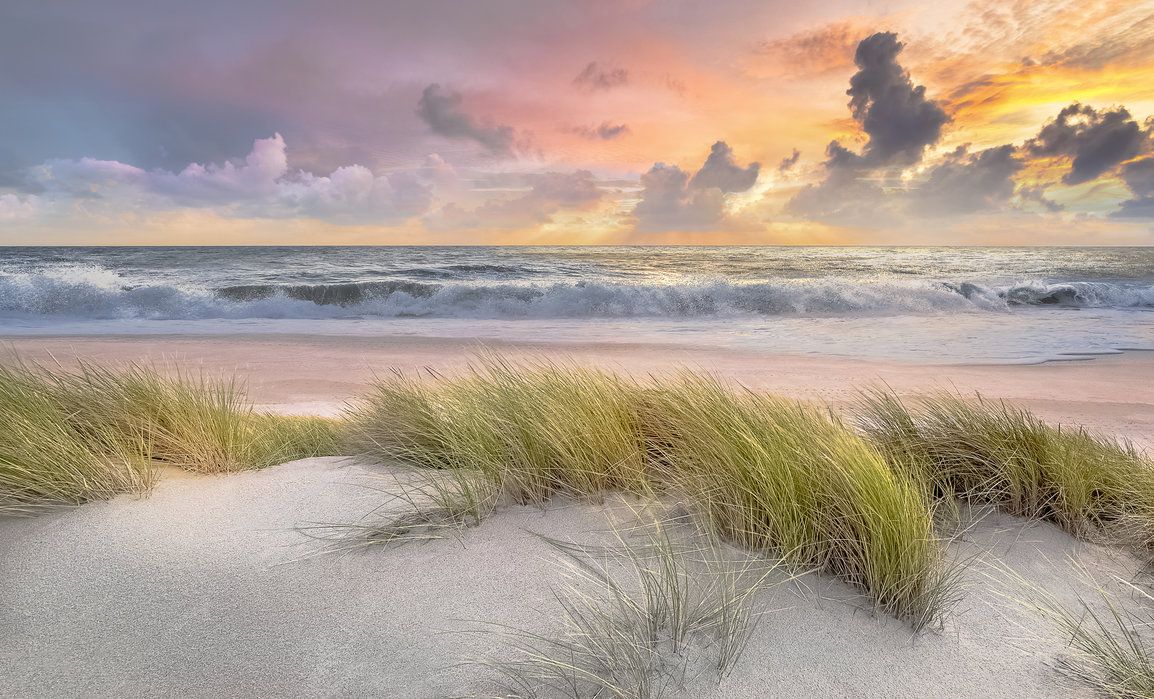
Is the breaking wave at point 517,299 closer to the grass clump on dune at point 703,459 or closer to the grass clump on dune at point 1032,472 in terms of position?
the grass clump on dune at point 703,459

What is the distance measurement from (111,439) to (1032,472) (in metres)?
4.45

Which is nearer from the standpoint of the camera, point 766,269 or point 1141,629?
point 1141,629

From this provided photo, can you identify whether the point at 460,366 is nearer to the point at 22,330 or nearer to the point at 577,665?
the point at 577,665

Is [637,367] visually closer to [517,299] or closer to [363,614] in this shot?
[363,614]

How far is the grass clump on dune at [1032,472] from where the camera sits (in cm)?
271

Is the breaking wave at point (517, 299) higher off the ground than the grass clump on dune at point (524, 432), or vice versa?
the grass clump on dune at point (524, 432)

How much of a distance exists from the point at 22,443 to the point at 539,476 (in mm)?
2368

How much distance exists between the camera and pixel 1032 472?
2.81 metres

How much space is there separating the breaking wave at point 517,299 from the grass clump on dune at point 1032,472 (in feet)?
51.9

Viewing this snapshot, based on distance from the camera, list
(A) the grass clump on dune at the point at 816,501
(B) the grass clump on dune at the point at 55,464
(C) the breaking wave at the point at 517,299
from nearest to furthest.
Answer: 1. (A) the grass clump on dune at the point at 816,501
2. (B) the grass clump on dune at the point at 55,464
3. (C) the breaking wave at the point at 517,299

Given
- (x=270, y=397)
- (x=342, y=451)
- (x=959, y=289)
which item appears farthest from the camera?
(x=959, y=289)

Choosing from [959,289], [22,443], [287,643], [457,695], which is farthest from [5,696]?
[959,289]

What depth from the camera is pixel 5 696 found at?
5.76 ft

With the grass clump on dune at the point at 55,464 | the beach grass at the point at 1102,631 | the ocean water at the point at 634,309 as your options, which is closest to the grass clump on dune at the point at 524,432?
the grass clump on dune at the point at 55,464
